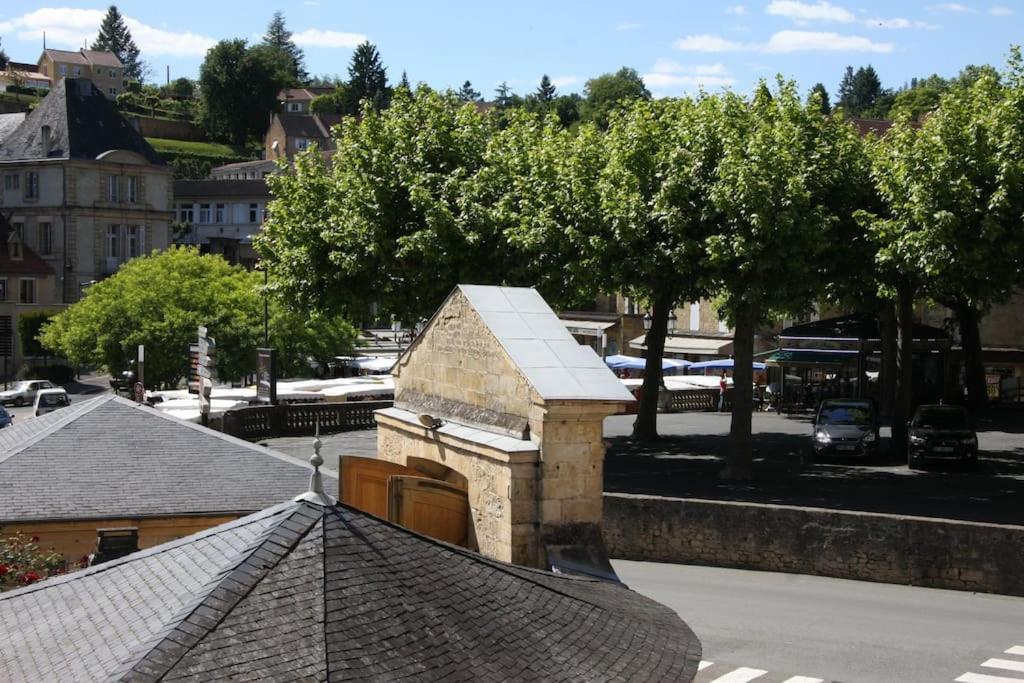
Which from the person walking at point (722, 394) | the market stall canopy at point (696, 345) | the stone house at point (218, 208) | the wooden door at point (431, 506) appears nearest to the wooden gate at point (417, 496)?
→ the wooden door at point (431, 506)

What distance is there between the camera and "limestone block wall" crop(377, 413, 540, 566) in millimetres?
15016

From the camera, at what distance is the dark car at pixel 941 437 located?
34.3 meters

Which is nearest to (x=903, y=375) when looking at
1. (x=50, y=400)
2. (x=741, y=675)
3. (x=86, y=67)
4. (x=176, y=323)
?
(x=741, y=675)

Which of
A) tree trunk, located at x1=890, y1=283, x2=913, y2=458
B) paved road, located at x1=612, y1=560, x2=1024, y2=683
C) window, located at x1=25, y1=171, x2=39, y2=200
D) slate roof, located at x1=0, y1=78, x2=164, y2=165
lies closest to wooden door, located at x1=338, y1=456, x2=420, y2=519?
paved road, located at x1=612, y1=560, x2=1024, y2=683

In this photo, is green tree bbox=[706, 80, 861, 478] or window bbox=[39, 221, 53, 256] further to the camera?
window bbox=[39, 221, 53, 256]

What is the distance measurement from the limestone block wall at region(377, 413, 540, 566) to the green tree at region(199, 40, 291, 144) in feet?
481

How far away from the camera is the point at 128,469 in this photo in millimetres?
18625

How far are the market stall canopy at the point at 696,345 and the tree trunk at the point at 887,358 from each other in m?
21.0

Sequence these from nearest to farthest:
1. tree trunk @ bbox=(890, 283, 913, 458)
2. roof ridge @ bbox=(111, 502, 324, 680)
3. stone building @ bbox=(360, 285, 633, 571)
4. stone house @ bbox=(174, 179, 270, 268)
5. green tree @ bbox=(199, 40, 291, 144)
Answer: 1. roof ridge @ bbox=(111, 502, 324, 680)
2. stone building @ bbox=(360, 285, 633, 571)
3. tree trunk @ bbox=(890, 283, 913, 458)
4. stone house @ bbox=(174, 179, 270, 268)
5. green tree @ bbox=(199, 40, 291, 144)

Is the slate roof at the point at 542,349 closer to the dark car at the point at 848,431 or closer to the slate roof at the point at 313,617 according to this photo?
the slate roof at the point at 313,617

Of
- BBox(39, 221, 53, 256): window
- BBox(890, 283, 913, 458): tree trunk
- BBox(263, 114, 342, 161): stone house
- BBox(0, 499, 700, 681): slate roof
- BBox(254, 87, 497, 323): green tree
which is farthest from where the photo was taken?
BBox(263, 114, 342, 161): stone house

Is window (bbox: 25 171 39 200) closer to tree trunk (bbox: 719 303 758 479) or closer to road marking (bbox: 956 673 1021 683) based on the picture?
tree trunk (bbox: 719 303 758 479)

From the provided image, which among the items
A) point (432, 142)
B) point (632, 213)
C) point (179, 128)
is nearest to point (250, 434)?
point (432, 142)

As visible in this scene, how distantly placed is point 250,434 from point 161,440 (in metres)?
23.2
